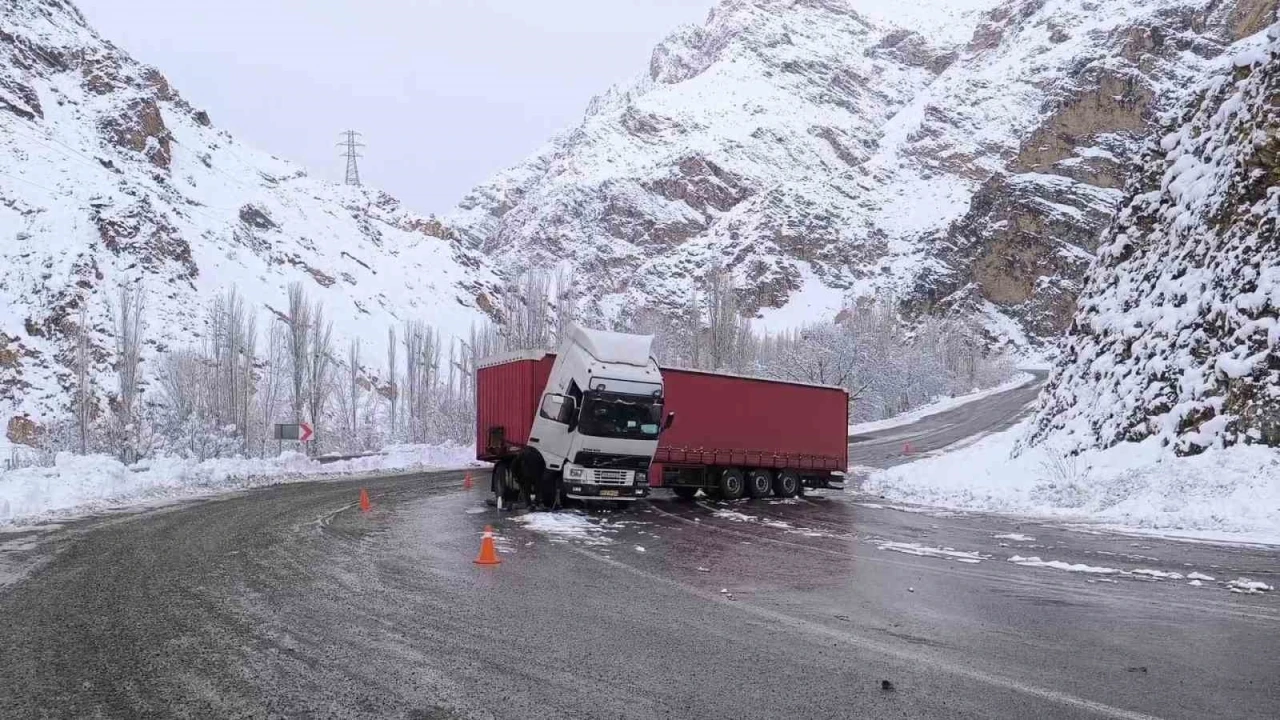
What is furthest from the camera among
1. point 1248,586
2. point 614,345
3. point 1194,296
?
point 1194,296

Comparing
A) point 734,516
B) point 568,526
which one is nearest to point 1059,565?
point 734,516

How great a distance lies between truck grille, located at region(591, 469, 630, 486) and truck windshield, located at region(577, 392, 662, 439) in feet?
2.68

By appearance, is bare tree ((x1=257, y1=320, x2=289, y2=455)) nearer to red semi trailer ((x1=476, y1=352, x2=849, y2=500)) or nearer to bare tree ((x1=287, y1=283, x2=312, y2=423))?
bare tree ((x1=287, y1=283, x2=312, y2=423))

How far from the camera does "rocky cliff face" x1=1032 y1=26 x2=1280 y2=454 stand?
18.0 metres

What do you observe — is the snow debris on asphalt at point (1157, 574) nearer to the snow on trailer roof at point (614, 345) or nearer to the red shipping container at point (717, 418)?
the snow on trailer roof at point (614, 345)

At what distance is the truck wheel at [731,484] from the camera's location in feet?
71.9

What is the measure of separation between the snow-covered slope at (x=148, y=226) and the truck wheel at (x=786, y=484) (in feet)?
167

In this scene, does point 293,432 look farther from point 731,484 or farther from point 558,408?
point 731,484

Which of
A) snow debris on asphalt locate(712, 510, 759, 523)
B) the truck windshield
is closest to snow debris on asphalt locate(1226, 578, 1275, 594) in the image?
snow debris on asphalt locate(712, 510, 759, 523)

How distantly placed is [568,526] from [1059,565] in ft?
26.5

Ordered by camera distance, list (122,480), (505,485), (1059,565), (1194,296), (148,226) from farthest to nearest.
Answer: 1. (148,226)
2. (122,480)
3. (1194,296)
4. (505,485)
5. (1059,565)

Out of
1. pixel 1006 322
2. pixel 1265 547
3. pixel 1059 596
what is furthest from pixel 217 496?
pixel 1006 322

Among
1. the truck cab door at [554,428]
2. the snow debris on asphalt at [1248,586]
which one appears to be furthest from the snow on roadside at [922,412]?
the snow debris on asphalt at [1248,586]

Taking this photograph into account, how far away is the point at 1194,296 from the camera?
20.6 metres
